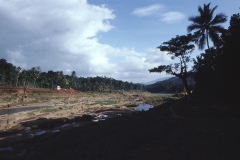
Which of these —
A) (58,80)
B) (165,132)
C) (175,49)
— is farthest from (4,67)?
(165,132)

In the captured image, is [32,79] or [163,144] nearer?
[163,144]

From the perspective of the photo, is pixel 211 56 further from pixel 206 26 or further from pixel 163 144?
pixel 163 144

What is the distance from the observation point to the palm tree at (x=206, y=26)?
23.7m

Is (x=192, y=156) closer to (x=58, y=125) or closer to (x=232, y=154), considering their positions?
(x=232, y=154)

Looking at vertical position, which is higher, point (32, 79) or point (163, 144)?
point (32, 79)

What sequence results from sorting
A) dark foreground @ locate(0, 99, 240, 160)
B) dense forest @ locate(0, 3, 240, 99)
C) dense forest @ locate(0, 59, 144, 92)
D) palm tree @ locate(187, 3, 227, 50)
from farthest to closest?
1. dense forest @ locate(0, 59, 144, 92)
2. palm tree @ locate(187, 3, 227, 50)
3. dense forest @ locate(0, 3, 240, 99)
4. dark foreground @ locate(0, 99, 240, 160)

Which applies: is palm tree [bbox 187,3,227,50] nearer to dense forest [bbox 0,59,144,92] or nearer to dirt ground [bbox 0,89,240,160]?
dirt ground [bbox 0,89,240,160]

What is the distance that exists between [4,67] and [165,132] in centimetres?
10003

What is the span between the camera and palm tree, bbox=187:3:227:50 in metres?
23.7

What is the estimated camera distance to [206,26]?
956 inches

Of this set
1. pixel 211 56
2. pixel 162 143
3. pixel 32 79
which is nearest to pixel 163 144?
pixel 162 143

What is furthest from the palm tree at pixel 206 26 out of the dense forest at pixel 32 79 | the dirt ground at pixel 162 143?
the dense forest at pixel 32 79

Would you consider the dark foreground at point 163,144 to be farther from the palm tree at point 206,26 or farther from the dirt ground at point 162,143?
the palm tree at point 206,26

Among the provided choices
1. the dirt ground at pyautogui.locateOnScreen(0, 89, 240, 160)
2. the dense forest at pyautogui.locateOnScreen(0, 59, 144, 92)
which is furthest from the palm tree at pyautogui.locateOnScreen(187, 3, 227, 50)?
the dense forest at pyautogui.locateOnScreen(0, 59, 144, 92)
